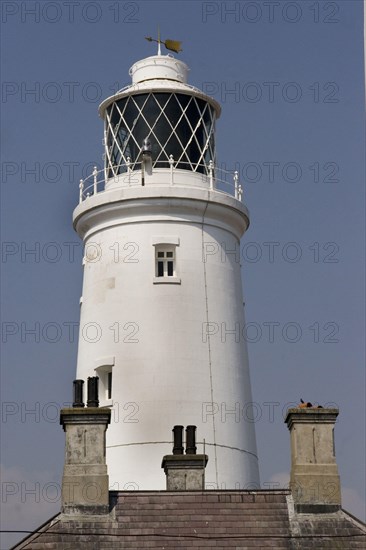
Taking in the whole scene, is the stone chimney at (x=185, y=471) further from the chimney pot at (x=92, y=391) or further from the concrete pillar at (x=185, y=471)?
the chimney pot at (x=92, y=391)

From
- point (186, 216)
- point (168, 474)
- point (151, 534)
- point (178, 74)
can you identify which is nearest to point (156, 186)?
point (186, 216)

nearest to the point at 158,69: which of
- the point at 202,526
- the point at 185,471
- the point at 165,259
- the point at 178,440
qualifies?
the point at 165,259

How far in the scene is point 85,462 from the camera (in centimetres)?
3017

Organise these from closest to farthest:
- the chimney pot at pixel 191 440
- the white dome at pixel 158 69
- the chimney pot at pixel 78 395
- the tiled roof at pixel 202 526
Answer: the tiled roof at pixel 202 526, the chimney pot at pixel 78 395, the chimney pot at pixel 191 440, the white dome at pixel 158 69

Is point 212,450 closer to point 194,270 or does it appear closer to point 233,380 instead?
point 233,380

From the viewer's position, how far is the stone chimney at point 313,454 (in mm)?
29984

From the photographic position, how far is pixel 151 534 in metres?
29.4

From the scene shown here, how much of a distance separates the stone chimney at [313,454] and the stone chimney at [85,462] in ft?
11.5

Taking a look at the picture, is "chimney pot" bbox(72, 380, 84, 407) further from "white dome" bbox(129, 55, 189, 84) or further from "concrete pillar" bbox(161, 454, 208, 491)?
"white dome" bbox(129, 55, 189, 84)

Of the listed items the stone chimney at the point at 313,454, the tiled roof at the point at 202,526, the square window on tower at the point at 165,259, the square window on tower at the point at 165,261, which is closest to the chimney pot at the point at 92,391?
the tiled roof at the point at 202,526

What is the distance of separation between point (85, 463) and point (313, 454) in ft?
13.9

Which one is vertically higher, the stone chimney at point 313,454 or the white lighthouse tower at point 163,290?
the white lighthouse tower at point 163,290

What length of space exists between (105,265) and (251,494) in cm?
1012

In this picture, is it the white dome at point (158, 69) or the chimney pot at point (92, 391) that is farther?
the white dome at point (158, 69)
